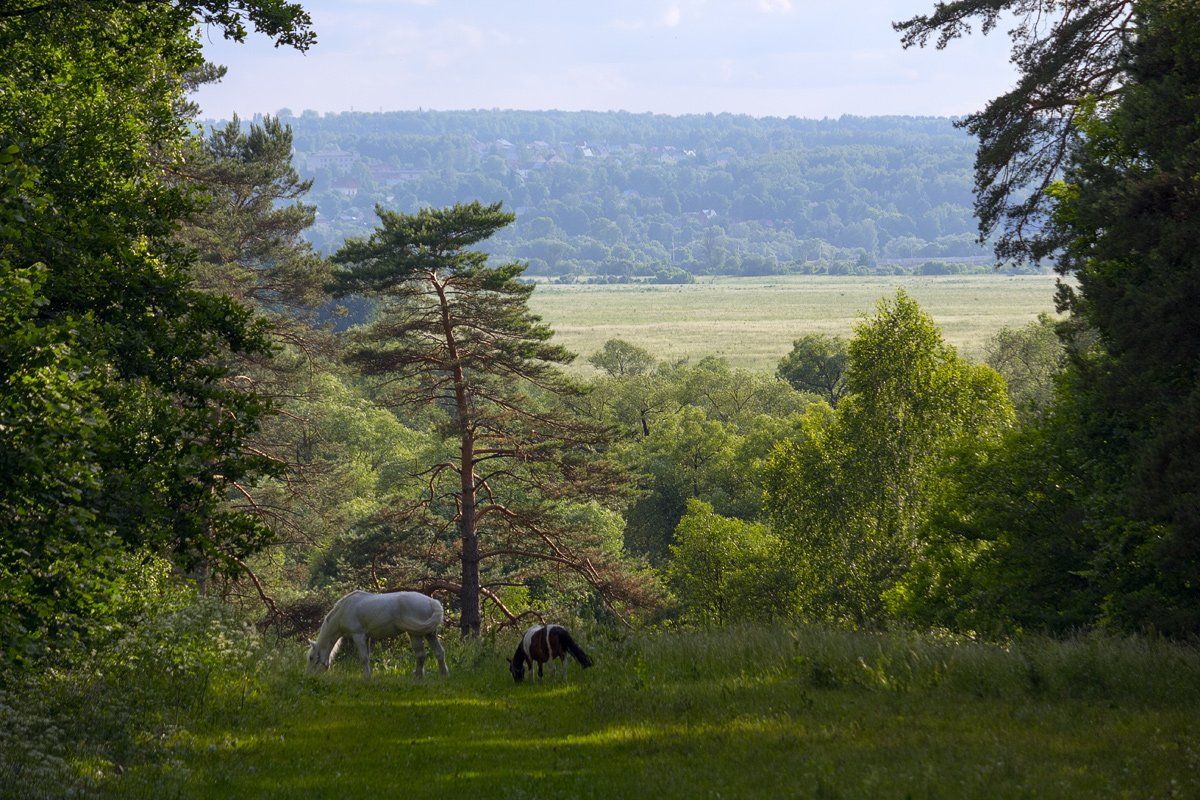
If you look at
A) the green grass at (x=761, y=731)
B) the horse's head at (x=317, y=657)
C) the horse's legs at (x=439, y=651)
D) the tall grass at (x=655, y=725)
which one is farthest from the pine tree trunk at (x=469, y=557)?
the green grass at (x=761, y=731)

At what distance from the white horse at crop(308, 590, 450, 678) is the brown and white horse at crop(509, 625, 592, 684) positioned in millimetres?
2736

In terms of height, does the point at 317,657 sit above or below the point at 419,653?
below

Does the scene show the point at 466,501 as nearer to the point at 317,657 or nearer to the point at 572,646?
the point at 317,657

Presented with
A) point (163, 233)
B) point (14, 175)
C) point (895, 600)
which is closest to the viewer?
point (14, 175)

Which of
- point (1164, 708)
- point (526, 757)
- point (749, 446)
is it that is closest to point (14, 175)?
point (526, 757)

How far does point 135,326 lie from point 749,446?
60878 millimetres

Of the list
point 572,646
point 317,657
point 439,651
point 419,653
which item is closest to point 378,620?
point 419,653

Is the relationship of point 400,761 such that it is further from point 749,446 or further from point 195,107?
point 749,446

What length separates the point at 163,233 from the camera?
1462 centimetres

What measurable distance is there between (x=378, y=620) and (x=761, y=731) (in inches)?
410

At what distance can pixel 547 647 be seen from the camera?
58.8 ft

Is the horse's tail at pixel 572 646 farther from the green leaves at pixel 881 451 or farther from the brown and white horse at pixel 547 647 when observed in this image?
the green leaves at pixel 881 451

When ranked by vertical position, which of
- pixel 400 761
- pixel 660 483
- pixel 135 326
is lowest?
pixel 660 483

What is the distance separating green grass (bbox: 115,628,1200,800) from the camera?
9.44 meters
